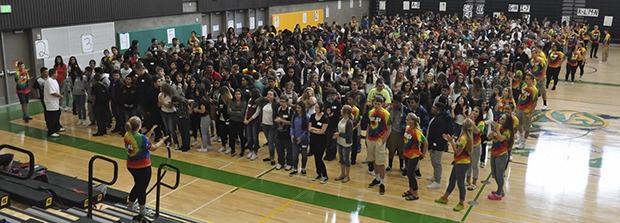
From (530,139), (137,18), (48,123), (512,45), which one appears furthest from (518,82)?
(137,18)

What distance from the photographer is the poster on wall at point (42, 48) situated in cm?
1627

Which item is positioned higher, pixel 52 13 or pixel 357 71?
pixel 52 13

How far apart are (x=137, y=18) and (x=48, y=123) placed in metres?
7.40

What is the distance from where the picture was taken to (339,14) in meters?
32.7

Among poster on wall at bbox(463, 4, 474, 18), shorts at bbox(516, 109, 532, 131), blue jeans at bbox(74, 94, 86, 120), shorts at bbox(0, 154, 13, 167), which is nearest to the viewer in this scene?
shorts at bbox(0, 154, 13, 167)

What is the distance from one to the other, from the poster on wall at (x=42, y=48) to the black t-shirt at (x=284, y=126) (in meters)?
9.15

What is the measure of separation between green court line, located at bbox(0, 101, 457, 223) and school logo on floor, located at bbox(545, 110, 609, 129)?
7791 mm

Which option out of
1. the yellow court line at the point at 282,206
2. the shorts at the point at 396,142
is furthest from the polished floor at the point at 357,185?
the shorts at the point at 396,142

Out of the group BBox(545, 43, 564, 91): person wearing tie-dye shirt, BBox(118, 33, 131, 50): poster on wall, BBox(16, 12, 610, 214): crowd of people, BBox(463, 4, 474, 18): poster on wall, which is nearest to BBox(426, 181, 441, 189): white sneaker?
BBox(16, 12, 610, 214): crowd of people

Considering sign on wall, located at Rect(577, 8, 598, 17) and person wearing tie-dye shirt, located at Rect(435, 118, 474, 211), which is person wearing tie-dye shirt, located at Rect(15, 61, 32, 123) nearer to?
person wearing tie-dye shirt, located at Rect(435, 118, 474, 211)

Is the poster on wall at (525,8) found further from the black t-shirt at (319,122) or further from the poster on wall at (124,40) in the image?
the black t-shirt at (319,122)

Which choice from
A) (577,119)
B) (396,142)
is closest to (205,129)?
(396,142)

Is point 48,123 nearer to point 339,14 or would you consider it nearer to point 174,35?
point 174,35

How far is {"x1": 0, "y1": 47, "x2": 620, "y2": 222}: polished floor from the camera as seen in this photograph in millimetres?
9180
